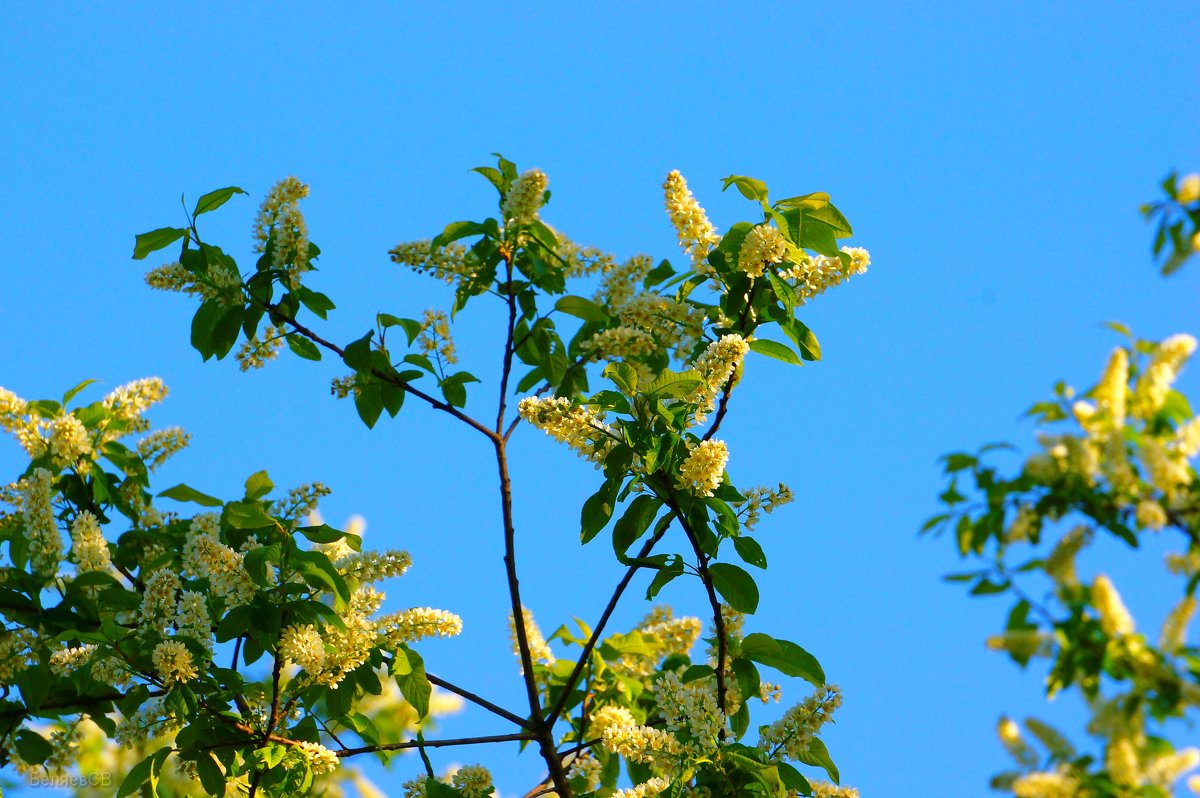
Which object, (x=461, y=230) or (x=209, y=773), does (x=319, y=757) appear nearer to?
(x=209, y=773)

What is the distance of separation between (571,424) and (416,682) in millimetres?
1312

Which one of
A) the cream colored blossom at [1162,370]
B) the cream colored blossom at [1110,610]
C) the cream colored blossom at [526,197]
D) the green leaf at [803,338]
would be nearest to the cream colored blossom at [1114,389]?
the cream colored blossom at [1162,370]

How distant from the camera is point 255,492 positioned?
16.1ft

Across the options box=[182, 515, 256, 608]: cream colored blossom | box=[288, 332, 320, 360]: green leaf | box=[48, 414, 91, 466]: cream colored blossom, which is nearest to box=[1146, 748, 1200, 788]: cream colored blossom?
box=[182, 515, 256, 608]: cream colored blossom

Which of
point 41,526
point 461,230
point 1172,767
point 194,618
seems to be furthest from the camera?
point 461,230

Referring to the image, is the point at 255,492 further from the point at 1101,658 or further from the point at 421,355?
the point at 1101,658

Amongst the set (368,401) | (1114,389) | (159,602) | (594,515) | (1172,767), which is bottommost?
(1172,767)

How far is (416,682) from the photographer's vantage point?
4.32 metres

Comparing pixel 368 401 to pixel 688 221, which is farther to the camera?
pixel 368 401

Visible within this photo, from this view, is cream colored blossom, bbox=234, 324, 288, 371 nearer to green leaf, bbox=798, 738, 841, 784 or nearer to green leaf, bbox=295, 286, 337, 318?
green leaf, bbox=295, 286, 337, 318

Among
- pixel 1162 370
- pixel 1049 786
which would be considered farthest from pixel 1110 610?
pixel 1162 370

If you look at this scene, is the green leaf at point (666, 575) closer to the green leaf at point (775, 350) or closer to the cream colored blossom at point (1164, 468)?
the green leaf at point (775, 350)

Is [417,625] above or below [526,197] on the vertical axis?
below

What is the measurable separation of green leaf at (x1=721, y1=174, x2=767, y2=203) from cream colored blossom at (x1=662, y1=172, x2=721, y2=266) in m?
0.20
